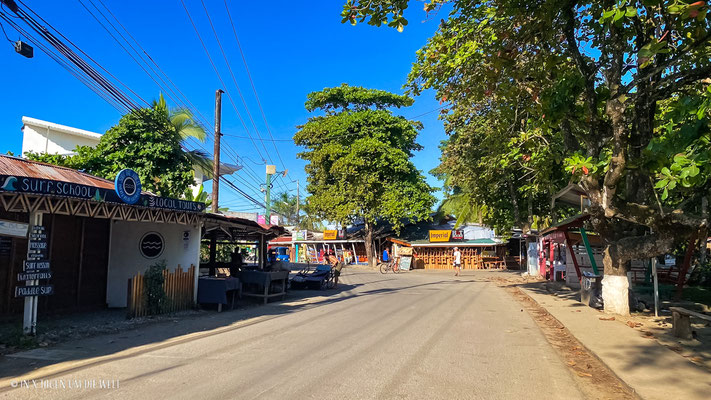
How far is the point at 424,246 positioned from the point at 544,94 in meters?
30.5

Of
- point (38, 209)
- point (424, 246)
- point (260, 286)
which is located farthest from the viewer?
point (424, 246)

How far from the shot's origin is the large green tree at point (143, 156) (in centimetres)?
1634

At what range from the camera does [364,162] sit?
36.1 metres

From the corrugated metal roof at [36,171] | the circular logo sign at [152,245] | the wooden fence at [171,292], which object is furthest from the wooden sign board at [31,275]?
the circular logo sign at [152,245]

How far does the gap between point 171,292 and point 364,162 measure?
25.7 metres

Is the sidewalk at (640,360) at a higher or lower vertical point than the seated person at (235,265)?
lower

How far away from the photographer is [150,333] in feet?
29.5

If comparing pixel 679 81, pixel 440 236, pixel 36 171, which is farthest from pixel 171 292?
pixel 440 236

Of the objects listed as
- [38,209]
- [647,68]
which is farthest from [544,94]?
[38,209]

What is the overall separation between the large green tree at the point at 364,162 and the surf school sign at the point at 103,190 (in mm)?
24833

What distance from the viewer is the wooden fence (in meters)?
10.6

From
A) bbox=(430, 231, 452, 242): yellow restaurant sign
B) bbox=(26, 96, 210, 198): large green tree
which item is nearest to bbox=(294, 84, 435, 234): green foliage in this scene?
bbox=(430, 231, 452, 242): yellow restaurant sign

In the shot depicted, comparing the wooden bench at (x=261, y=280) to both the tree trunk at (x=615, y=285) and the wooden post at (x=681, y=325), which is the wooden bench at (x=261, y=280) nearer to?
the tree trunk at (x=615, y=285)

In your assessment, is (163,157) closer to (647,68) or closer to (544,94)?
(544,94)
